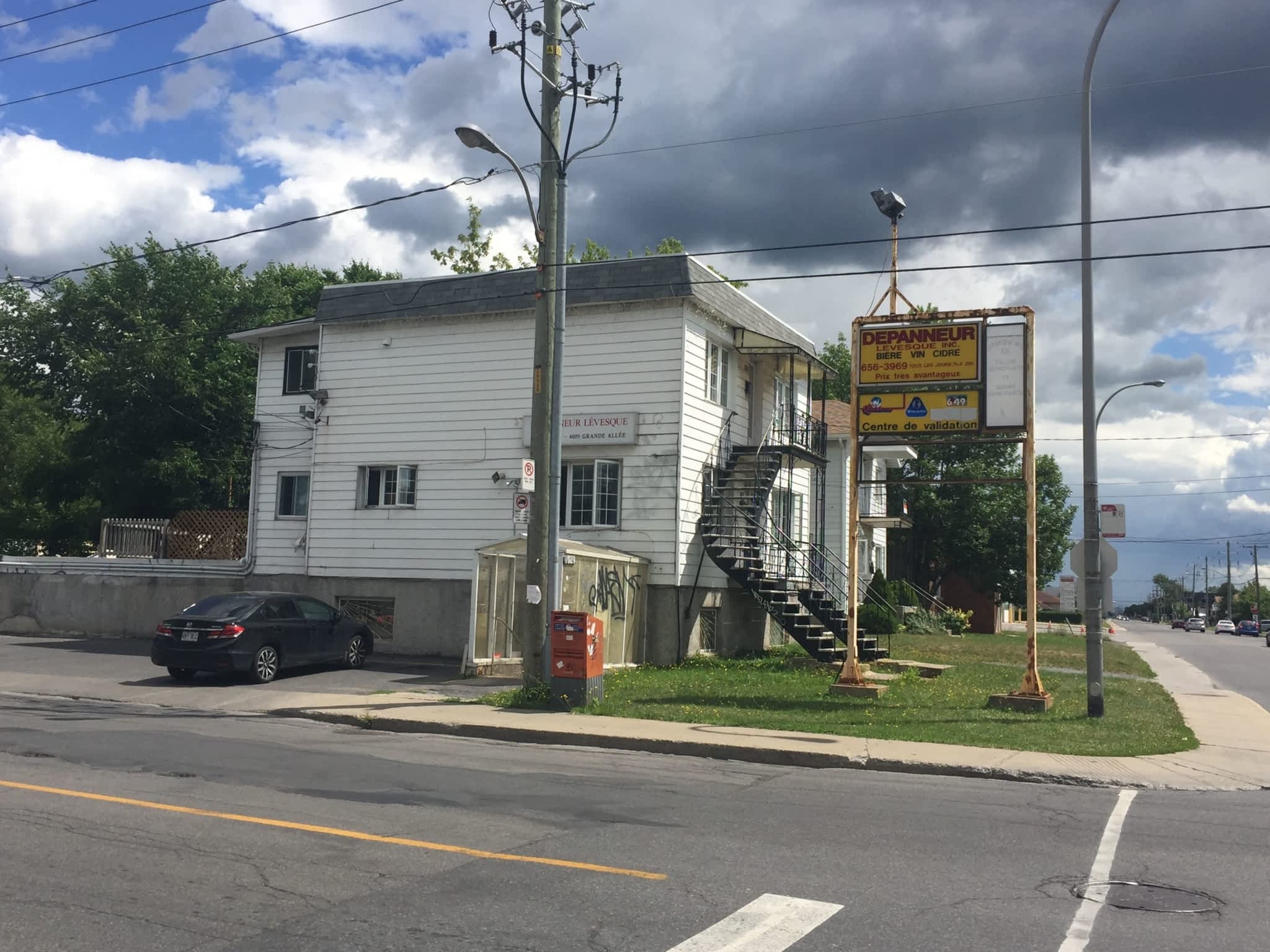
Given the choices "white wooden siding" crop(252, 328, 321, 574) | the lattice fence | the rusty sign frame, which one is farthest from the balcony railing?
the lattice fence

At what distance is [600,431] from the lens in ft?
74.9

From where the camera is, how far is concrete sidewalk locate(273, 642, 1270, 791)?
1130 cm

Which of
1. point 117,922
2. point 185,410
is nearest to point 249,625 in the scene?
point 117,922

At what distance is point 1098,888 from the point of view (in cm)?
675

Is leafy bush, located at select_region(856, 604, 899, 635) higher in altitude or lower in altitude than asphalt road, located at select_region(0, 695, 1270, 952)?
higher

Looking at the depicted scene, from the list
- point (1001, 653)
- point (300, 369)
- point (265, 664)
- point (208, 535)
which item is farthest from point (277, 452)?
point (1001, 653)

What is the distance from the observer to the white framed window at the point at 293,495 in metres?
26.1

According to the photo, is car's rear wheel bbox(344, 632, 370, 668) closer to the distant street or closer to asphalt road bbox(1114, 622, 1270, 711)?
the distant street

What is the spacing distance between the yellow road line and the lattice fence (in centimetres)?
1851

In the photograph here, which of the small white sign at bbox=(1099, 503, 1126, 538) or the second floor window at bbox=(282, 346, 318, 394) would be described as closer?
the small white sign at bbox=(1099, 503, 1126, 538)

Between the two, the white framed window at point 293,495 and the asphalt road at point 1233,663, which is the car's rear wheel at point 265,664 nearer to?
the white framed window at point 293,495

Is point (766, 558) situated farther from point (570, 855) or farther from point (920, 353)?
point (570, 855)

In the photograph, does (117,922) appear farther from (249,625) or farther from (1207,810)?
(249,625)

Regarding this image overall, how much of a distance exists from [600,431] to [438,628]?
548 cm
